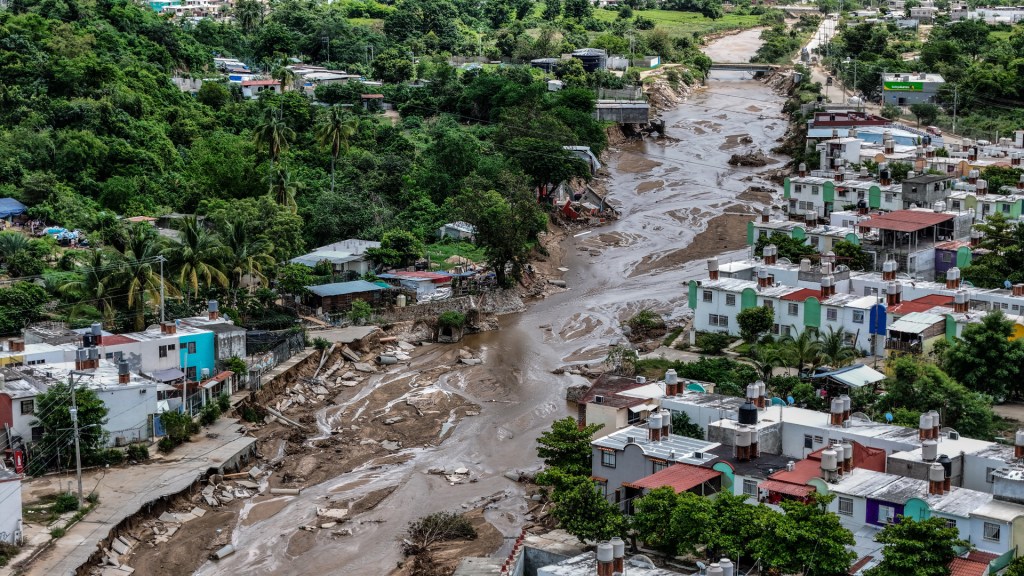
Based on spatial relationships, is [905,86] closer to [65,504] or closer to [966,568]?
A: [966,568]

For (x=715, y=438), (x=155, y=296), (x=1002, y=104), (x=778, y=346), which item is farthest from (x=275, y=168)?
(x=1002, y=104)

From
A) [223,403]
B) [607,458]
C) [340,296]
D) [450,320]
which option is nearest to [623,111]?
[450,320]

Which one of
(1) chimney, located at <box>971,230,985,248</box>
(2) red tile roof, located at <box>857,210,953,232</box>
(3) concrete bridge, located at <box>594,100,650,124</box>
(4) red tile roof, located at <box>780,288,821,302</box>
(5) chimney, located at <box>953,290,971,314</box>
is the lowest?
(4) red tile roof, located at <box>780,288,821,302</box>

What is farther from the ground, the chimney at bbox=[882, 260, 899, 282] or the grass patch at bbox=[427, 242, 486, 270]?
the chimney at bbox=[882, 260, 899, 282]

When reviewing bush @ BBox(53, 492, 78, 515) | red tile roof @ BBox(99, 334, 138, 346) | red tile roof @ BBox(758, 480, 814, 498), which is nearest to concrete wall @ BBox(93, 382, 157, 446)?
red tile roof @ BBox(99, 334, 138, 346)

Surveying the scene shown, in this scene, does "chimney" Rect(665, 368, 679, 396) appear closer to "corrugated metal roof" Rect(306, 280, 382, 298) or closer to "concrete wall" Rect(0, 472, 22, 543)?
"concrete wall" Rect(0, 472, 22, 543)

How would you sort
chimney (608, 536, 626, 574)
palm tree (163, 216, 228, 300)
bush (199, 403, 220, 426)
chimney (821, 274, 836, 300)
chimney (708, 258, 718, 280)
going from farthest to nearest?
1. chimney (708, 258, 718, 280)
2. palm tree (163, 216, 228, 300)
3. chimney (821, 274, 836, 300)
4. bush (199, 403, 220, 426)
5. chimney (608, 536, 626, 574)

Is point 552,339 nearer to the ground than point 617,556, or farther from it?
nearer to the ground
